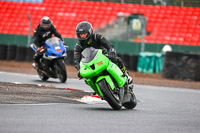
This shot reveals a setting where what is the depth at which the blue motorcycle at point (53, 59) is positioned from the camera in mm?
14492


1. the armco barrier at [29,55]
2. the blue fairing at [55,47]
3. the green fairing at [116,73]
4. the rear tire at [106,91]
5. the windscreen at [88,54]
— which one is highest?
the windscreen at [88,54]

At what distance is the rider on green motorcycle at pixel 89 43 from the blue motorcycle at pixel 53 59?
5031mm

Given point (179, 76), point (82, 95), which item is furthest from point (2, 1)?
point (82, 95)

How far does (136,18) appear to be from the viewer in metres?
28.0

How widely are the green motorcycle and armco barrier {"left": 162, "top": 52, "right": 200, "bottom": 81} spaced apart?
10.7 metres

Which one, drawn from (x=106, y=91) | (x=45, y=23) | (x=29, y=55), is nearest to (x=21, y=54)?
(x=29, y=55)

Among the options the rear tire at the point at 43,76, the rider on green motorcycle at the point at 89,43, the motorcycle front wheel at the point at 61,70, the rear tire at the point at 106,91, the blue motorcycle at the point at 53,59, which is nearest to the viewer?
the rear tire at the point at 106,91

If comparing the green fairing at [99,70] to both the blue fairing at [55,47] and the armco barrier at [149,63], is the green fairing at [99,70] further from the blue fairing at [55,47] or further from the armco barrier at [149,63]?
the armco barrier at [149,63]

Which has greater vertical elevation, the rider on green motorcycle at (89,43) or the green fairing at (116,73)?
the rider on green motorcycle at (89,43)

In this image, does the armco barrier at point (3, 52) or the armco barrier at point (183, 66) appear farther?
the armco barrier at point (3, 52)

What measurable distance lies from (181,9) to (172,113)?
2307 cm

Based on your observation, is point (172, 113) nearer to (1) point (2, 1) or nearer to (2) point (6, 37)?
(2) point (6, 37)

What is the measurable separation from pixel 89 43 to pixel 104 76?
1041 mm

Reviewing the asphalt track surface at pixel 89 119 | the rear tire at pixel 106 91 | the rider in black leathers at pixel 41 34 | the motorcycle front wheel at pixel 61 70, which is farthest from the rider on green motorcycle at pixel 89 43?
the rider in black leathers at pixel 41 34
